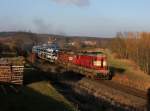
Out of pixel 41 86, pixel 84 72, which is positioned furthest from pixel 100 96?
pixel 84 72

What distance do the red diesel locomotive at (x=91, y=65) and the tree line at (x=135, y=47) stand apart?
14.7 metres

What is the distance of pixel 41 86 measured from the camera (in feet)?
113

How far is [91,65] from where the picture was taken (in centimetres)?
5266

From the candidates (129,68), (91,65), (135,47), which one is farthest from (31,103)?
(135,47)

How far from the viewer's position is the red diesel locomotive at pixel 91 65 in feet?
167

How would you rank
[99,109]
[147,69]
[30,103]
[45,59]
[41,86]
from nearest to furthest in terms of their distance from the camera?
[30,103] → [99,109] → [41,86] → [147,69] → [45,59]

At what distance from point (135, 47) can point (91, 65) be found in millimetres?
30589

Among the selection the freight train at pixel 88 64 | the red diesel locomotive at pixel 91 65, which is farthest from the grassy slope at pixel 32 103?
the freight train at pixel 88 64

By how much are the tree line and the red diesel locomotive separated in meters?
14.7

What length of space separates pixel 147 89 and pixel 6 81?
51.1ft

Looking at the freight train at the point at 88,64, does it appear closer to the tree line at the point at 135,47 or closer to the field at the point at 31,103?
the tree line at the point at 135,47

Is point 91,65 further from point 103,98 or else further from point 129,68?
point 129,68

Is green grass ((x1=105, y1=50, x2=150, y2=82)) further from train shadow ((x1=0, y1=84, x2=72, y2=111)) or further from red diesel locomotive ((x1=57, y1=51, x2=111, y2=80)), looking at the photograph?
train shadow ((x1=0, y1=84, x2=72, y2=111))

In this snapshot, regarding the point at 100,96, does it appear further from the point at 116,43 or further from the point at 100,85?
the point at 116,43
